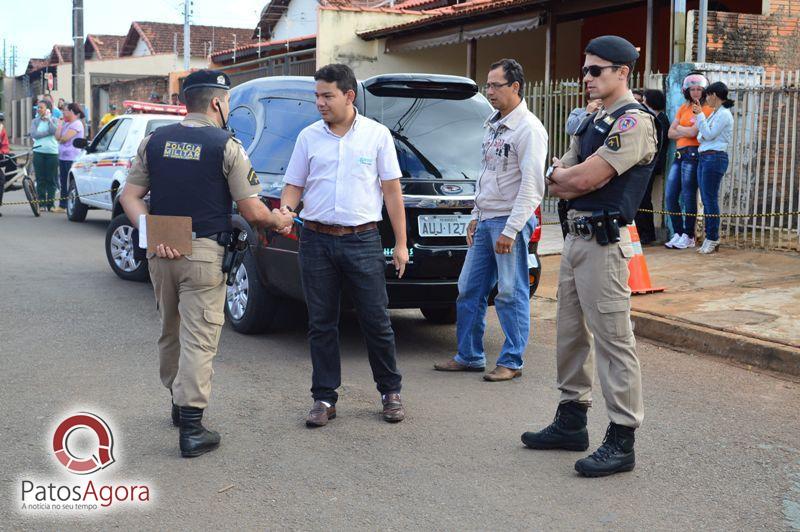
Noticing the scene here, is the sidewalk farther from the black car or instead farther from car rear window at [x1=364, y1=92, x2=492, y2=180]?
car rear window at [x1=364, y1=92, x2=492, y2=180]

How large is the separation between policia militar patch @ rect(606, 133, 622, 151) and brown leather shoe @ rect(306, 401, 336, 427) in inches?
81.0

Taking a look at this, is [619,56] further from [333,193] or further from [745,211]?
[745,211]

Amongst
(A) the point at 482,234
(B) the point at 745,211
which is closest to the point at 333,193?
(A) the point at 482,234

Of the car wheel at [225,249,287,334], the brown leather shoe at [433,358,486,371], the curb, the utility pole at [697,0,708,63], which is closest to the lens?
the brown leather shoe at [433,358,486,371]

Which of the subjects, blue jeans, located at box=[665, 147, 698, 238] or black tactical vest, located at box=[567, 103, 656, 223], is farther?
blue jeans, located at box=[665, 147, 698, 238]

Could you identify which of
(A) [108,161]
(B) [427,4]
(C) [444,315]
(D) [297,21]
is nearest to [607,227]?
(C) [444,315]

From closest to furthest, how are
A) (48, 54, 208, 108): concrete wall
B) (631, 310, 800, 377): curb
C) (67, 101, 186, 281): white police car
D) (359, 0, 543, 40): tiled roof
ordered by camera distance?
1. (631, 310, 800, 377): curb
2. (67, 101, 186, 281): white police car
3. (359, 0, 543, 40): tiled roof
4. (48, 54, 208, 108): concrete wall

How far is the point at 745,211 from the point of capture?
11.3m

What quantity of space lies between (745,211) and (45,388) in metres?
8.41

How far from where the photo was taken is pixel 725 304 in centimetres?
814

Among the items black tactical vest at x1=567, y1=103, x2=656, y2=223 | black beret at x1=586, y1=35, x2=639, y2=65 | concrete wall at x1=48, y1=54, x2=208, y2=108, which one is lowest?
black tactical vest at x1=567, y1=103, x2=656, y2=223

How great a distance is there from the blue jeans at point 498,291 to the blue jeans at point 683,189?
525 centimetres

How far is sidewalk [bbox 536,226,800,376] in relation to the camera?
6836 millimetres

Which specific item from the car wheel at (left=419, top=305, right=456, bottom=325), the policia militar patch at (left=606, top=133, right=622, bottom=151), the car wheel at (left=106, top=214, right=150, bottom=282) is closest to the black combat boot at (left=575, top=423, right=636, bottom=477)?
the policia militar patch at (left=606, top=133, right=622, bottom=151)
